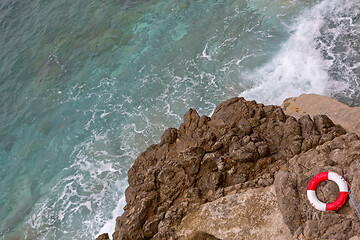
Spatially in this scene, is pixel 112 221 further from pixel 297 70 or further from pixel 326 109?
pixel 297 70

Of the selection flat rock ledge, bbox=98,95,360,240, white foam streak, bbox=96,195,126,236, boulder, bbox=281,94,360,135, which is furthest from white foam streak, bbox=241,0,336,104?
white foam streak, bbox=96,195,126,236

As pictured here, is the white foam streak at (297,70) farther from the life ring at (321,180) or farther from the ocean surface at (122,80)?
the life ring at (321,180)

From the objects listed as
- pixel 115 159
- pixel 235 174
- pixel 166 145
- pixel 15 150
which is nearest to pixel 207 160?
pixel 235 174

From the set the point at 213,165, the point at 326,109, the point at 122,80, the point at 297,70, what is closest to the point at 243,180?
the point at 213,165

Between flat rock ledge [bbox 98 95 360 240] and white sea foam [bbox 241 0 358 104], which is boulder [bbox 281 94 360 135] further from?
white sea foam [bbox 241 0 358 104]

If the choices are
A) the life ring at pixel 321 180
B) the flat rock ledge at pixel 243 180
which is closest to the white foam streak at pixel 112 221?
the flat rock ledge at pixel 243 180

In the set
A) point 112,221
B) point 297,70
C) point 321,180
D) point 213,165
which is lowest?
point 112,221

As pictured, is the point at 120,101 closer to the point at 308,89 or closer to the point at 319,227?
the point at 308,89

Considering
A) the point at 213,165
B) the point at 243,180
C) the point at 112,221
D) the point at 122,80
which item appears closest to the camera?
the point at 243,180
